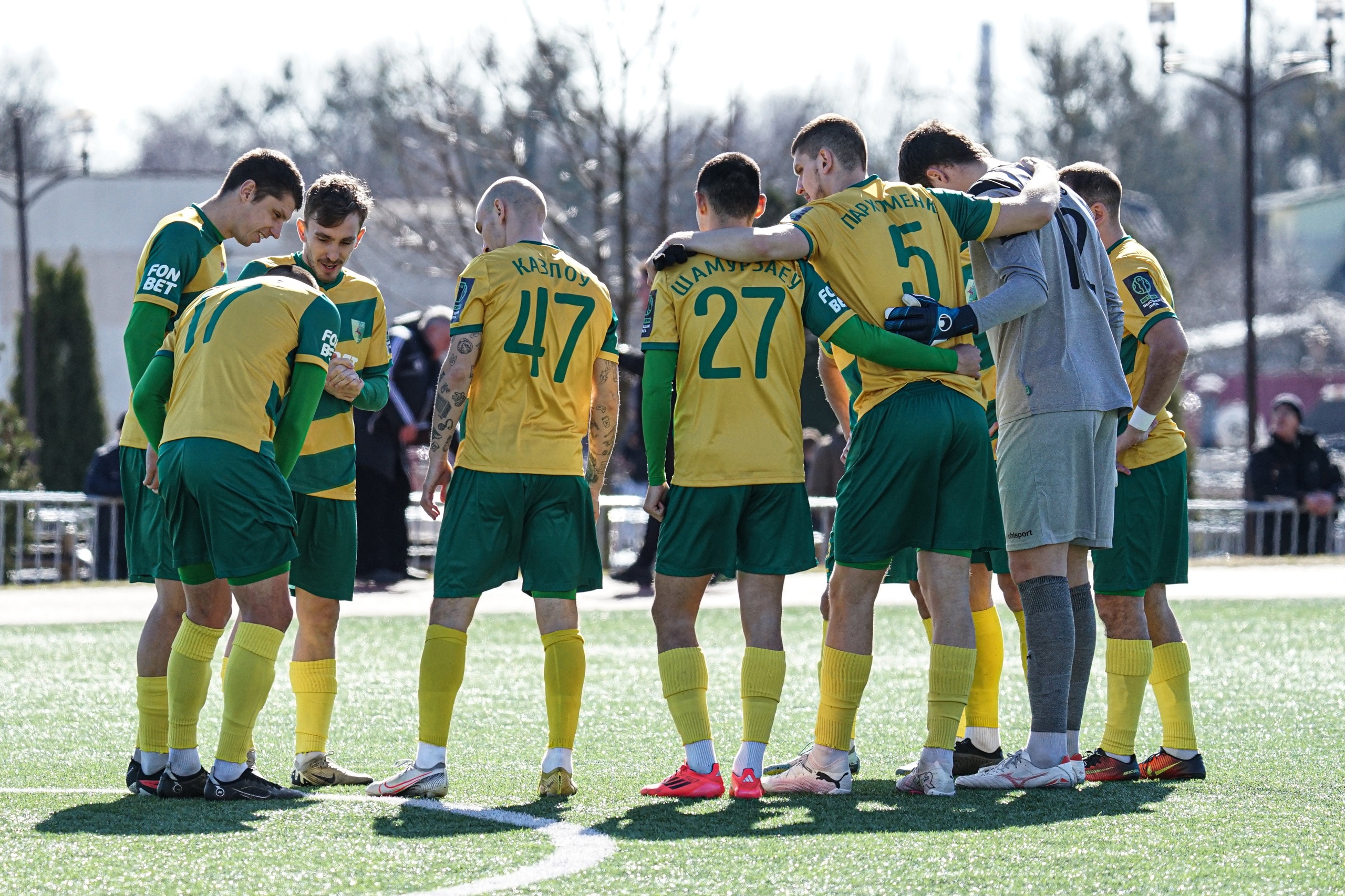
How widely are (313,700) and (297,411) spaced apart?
Result: 1.07 meters

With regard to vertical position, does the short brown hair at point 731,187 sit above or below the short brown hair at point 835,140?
below

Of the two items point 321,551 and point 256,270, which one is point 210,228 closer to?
point 256,270

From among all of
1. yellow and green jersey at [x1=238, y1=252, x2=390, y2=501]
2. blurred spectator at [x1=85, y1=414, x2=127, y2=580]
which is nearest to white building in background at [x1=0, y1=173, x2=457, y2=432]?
blurred spectator at [x1=85, y1=414, x2=127, y2=580]

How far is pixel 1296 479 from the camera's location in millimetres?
17750

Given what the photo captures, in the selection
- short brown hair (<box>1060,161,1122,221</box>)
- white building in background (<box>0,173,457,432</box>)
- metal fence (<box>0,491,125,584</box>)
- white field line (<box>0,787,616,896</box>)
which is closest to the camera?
white field line (<box>0,787,616,896</box>)

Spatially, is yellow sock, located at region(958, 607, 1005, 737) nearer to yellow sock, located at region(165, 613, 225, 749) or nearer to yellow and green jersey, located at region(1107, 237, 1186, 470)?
yellow and green jersey, located at region(1107, 237, 1186, 470)

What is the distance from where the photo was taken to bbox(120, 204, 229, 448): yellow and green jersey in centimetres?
562

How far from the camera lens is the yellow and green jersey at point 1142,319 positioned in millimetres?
6027

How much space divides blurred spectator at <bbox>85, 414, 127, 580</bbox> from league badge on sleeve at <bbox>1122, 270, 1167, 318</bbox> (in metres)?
11.2

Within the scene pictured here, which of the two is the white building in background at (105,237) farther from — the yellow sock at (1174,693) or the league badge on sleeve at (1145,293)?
the yellow sock at (1174,693)

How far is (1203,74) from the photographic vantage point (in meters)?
20.7

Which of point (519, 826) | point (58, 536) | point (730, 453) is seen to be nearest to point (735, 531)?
point (730, 453)

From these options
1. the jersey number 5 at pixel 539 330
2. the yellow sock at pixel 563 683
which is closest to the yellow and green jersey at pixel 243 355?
the jersey number 5 at pixel 539 330

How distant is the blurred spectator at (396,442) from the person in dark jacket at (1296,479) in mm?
9067
